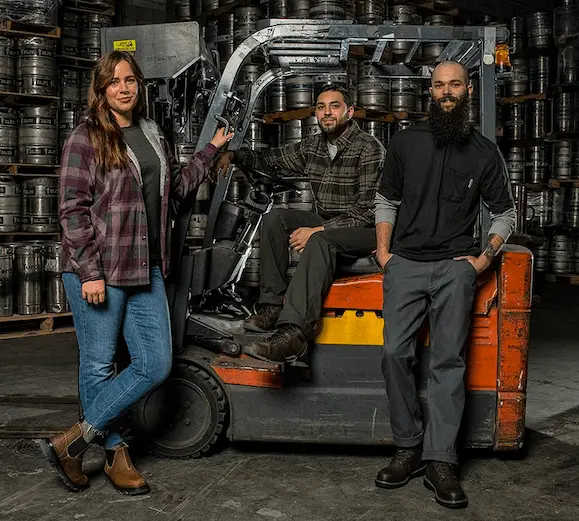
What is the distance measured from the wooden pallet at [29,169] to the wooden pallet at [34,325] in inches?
52.2

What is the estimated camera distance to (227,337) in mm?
4133

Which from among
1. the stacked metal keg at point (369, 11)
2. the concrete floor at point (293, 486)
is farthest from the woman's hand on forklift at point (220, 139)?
the stacked metal keg at point (369, 11)

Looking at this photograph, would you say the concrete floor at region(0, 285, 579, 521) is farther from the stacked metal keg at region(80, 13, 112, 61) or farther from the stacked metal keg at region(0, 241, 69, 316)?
the stacked metal keg at region(80, 13, 112, 61)

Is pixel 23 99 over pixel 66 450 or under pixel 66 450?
over

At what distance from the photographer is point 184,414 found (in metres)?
4.02

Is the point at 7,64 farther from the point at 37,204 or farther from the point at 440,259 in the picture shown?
the point at 440,259

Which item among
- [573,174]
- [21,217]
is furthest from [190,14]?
[573,174]

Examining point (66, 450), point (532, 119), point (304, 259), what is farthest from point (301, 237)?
point (532, 119)

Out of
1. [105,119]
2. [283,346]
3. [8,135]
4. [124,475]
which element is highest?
[8,135]

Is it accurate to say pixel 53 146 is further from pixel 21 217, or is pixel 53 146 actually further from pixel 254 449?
pixel 254 449

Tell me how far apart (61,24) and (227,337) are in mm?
5371

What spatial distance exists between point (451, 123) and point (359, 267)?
93 cm

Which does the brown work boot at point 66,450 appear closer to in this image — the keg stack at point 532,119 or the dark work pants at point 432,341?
the dark work pants at point 432,341

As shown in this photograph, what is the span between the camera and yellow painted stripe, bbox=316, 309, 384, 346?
3961 millimetres
